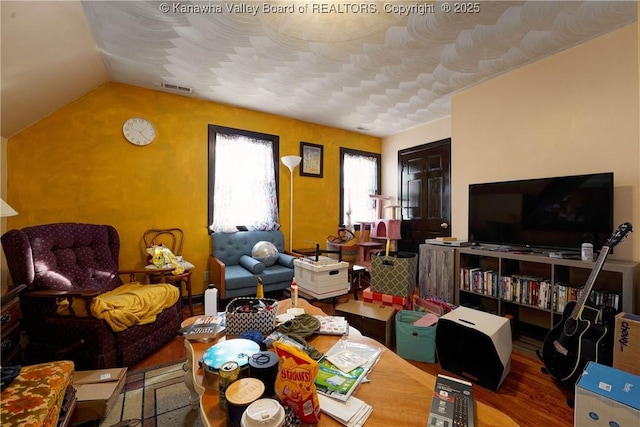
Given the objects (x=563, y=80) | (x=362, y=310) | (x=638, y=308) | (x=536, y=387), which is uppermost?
(x=563, y=80)

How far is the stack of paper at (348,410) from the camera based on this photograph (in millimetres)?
774

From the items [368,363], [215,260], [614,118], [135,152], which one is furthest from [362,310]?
[135,152]

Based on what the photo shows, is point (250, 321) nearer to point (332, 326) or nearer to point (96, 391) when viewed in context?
point (332, 326)

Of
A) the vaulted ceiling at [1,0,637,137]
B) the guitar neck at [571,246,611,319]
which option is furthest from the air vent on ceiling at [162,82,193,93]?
the guitar neck at [571,246,611,319]

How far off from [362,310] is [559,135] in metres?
2.25

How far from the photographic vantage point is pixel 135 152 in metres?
2.88

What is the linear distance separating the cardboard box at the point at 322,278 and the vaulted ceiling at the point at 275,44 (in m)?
1.83

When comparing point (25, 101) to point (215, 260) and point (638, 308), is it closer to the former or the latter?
point (215, 260)

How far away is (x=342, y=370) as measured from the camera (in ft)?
3.23

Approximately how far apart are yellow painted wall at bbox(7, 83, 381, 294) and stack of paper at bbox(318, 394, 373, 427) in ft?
9.16

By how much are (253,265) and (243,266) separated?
0.32 m

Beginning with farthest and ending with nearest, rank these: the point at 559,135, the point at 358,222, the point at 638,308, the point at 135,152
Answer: the point at 358,222, the point at 135,152, the point at 559,135, the point at 638,308

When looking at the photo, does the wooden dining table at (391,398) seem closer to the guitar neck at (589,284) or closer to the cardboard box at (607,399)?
the cardboard box at (607,399)

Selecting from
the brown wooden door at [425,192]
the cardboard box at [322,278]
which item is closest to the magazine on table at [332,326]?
the cardboard box at [322,278]
